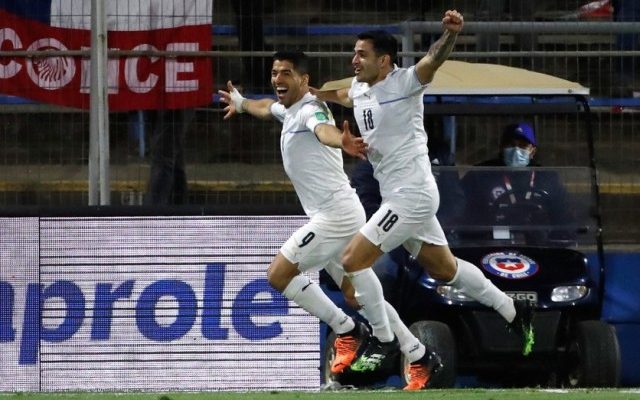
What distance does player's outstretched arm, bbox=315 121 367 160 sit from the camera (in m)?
9.06

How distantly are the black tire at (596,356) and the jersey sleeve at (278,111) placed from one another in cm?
248

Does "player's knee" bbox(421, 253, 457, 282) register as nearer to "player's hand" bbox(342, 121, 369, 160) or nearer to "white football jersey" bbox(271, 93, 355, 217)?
"white football jersey" bbox(271, 93, 355, 217)

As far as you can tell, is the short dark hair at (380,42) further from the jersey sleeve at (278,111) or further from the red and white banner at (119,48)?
the red and white banner at (119,48)

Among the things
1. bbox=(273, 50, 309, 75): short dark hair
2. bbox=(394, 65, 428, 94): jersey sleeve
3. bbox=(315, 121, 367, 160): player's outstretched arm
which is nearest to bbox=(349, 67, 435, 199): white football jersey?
bbox=(394, 65, 428, 94): jersey sleeve

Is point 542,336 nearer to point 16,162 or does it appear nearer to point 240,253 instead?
point 240,253

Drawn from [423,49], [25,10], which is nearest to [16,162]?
[25,10]

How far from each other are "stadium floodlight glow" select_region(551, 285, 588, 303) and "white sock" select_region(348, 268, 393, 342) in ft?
4.87


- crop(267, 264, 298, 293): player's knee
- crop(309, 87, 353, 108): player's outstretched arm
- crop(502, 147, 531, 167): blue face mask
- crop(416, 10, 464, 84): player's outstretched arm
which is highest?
crop(416, 10, 464, 84): player's outstretched arm

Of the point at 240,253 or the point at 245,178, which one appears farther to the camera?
the point at 245,178

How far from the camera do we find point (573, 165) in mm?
12328

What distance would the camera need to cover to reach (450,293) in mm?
10969

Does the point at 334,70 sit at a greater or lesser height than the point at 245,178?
greater

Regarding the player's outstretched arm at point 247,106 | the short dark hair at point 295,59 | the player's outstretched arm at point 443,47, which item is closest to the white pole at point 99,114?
the player's outstretched arm at point 247,106

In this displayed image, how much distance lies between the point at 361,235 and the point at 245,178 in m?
2.92
